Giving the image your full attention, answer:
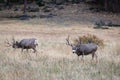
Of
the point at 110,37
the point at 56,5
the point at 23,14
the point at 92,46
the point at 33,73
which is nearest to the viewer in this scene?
the point at 33,73

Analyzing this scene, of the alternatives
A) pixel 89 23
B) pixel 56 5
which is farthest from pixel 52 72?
pixel 56 5

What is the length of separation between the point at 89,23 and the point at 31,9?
Result: 14623mm

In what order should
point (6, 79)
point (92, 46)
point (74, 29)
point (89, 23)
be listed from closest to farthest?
point (6, 79)
point (92, 46)
point (74, 29)
point (89, 23)

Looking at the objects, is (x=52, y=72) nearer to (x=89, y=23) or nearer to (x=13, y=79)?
(x=13, y=79)

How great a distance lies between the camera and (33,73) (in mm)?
11383

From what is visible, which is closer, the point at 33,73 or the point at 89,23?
the point at 33,73

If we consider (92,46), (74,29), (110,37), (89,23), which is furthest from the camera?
(89,23)

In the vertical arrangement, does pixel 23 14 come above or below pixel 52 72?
below

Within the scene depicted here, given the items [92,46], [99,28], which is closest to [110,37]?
[99,28]

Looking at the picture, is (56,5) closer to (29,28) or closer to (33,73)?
(29,28)

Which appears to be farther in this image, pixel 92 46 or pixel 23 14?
pixel 23 14

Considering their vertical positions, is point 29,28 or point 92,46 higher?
point 92,46

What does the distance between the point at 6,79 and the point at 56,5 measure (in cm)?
4957

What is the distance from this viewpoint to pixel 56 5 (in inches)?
2345
